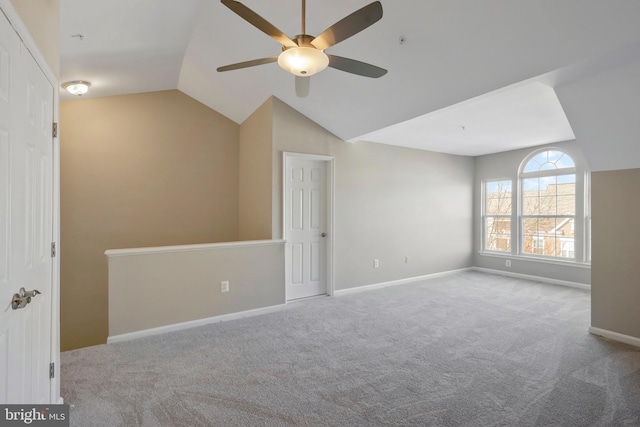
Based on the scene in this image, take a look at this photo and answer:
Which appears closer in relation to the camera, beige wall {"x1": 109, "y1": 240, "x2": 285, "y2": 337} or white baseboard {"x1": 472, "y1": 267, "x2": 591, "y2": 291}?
beige wall {"x1": 109, "y1": 240, "x2": 285, "y2": 337}

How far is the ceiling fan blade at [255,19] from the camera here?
1698 millimetres

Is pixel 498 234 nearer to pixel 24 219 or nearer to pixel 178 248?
pixel 178 248

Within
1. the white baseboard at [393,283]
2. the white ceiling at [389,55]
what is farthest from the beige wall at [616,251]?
the white baseboard at [393,283]

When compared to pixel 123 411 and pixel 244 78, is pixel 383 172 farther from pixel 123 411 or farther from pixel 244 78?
pixel 123 411

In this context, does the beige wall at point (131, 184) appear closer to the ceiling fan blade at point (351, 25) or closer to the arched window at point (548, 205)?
the ceiling fan blade at point (351, 25)

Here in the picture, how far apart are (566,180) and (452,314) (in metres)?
3.57

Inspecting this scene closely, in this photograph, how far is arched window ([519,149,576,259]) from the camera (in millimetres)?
5438

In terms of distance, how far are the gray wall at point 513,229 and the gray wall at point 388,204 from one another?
0.58 ft

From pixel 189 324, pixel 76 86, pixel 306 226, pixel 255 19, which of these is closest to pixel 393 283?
pixel 306 226

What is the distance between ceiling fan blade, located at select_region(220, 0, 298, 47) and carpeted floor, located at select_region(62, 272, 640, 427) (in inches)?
93.8

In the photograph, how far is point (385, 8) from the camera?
2.51m

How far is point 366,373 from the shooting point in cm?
255

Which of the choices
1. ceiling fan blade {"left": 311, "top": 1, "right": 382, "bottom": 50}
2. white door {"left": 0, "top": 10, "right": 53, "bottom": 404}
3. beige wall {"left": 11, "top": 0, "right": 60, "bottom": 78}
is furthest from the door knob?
ceiling fan blade {"left": 311, "top": 1, "right": 382, "bottom": 50}

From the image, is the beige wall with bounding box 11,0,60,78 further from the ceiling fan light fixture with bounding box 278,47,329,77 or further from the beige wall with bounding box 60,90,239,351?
the beige wall with bounding box 60,90,239,351
